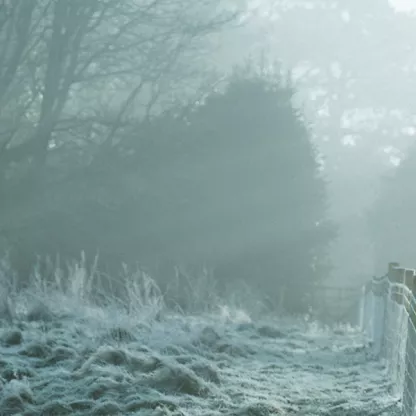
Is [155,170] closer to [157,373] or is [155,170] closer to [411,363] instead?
[157,373]

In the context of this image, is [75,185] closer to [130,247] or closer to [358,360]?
[130,247]

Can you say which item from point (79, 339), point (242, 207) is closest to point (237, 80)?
point (242, 207)

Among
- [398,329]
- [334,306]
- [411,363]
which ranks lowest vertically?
[334,306]

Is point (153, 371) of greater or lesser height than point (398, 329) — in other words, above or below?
below

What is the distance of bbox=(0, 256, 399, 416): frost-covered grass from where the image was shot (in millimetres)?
7035

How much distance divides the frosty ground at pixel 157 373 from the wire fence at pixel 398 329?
0.70ft

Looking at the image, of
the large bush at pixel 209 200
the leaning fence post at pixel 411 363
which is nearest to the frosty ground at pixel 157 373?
the leaning fence post at pixel 411 363

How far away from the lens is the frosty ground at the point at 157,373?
23.0 feet

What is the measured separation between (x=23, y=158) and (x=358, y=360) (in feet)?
34.6

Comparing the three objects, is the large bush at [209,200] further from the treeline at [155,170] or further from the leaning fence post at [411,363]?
the leaning fence post at [411,363]

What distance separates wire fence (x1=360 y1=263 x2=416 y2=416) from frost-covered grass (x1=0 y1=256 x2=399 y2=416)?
210 millimetres

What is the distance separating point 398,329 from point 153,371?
103 inches

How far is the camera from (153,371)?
312 inches

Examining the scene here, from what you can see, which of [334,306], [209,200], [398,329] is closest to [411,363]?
[398,329]
